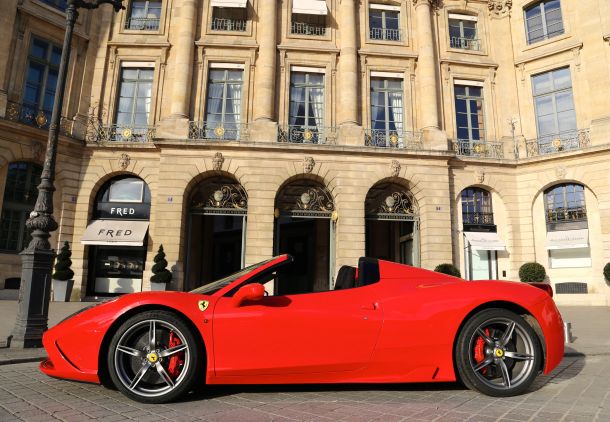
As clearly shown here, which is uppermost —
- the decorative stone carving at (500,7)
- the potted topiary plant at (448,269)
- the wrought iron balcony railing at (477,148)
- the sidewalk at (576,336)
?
the decorative stone carving at (500,7)

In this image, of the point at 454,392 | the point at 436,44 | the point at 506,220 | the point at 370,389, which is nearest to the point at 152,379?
the point at 370,389

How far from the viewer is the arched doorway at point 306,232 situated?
3.99 m

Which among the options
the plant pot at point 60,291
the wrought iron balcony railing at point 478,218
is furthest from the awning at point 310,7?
the plant pot at point 60,291

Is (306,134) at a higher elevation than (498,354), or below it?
higher

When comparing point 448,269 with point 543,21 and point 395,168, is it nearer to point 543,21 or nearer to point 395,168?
point 395,168

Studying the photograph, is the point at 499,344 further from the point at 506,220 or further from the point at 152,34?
the point at 152,34

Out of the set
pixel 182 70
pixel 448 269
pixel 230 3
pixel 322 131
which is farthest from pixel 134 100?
pixel 448 269

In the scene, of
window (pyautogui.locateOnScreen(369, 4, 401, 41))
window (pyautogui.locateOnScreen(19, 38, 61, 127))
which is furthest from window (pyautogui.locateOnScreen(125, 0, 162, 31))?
window (pyautogui.locateOnScreen(369, 4, 401, 41))

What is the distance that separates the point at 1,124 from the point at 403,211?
15659mm

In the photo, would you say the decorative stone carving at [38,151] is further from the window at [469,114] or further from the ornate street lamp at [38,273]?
the window at [469,114]

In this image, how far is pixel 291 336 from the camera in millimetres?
3277

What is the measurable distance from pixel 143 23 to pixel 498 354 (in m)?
19.9

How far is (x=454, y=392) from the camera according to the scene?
11.7ft

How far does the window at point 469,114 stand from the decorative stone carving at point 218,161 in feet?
33.8
